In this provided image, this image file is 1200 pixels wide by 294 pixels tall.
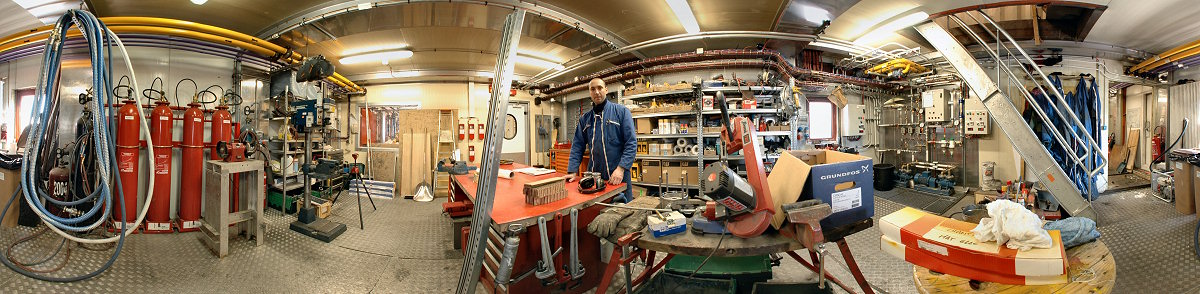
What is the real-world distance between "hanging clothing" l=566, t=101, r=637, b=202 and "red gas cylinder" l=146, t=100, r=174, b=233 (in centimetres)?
379

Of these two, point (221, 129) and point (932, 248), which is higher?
point (221, 129)

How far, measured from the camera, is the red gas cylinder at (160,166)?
297 centimetres

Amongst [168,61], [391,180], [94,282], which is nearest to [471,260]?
[94,282]

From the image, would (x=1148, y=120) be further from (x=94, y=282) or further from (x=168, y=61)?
(x=168, y=61)

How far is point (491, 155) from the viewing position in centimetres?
152

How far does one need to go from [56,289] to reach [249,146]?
182 cm

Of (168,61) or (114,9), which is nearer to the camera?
(114,9)

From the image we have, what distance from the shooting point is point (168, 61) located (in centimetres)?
317

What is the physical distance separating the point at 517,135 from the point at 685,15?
10.8ft

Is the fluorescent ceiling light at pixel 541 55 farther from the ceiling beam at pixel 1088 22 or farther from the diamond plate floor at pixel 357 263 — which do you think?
the ceiling beam at pixel 1088 22

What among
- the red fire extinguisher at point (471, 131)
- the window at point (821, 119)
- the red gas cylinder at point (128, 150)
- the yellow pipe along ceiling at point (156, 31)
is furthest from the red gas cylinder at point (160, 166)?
the window at point (821, 119)

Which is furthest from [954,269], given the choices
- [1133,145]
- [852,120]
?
[1133,145]

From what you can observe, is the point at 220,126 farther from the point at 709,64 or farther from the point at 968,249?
the point at 709,64

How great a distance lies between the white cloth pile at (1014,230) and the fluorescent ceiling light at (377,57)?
501 cm
